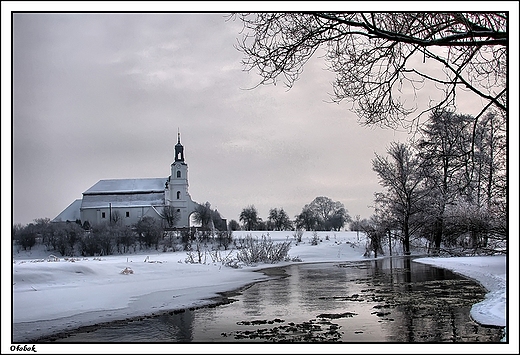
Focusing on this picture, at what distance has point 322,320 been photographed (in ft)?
22.9

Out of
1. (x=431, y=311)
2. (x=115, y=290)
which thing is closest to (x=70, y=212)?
(x=115, y=290)

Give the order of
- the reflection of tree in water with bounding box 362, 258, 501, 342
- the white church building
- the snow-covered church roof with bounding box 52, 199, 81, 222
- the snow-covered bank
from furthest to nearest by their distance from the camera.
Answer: the white church building, the snow-covered church roof with bounding box 52, 199, 81, 222, the snow-covered bank, the reflection of tree in water with bounding box 362, 258, 501, 342

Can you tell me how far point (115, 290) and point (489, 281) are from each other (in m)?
8.01

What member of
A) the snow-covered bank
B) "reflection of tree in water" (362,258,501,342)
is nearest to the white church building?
the snow-covered bank

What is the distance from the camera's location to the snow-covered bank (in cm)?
682

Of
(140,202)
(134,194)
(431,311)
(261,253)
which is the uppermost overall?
(134,194)

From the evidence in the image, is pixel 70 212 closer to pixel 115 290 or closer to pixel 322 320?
pixel 115 290

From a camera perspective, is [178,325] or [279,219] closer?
[178,325]

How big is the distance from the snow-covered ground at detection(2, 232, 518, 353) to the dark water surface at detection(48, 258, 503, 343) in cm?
48

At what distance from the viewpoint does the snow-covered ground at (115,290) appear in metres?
7.21

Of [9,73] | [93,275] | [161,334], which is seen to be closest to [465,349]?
[161,334]

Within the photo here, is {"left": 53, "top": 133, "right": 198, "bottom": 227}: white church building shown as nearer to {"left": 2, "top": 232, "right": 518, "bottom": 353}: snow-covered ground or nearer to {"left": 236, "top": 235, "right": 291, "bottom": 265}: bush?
{"left": 236, "top": 235, "right": 291, "bottom": 265}: bush

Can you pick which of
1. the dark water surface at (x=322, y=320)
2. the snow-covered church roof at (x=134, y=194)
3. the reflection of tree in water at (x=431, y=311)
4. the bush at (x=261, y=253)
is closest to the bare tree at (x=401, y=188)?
the bush at (x=261, y=253)

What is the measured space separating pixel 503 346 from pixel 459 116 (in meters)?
4.64
